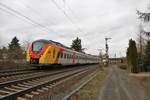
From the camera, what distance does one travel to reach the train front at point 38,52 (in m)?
27.2

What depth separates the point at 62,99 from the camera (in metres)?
10.0

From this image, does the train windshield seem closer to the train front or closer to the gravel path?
the train front

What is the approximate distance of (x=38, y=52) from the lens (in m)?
27.5

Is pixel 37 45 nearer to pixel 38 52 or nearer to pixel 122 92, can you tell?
pixel 38 52

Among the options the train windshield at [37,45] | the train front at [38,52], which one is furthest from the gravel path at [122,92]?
the train windshield at [37,45]

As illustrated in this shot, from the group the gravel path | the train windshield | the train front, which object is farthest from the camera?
the train windshield

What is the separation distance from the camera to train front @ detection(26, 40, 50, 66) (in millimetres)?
27209

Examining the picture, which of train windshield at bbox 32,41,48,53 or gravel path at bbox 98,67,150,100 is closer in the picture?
gravel path at bbox 98,67,150,100

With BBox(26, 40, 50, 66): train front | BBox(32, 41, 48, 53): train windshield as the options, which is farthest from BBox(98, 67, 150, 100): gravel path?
BBox(32, 41, 48, 53): train windshield

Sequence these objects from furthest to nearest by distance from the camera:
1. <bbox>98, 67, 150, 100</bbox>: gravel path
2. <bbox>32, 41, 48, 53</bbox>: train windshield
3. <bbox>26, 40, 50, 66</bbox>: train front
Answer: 1. <bbox>32, 41, 48, 53</bbox>: train windshield
2. <bbox>26, 40, 50, 66</bbox>: train front
3. <bbox>98, 67, 150, 100</bbox>: gravel path

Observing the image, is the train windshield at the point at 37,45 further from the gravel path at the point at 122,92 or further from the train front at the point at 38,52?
the gravel path at the point at 122,92

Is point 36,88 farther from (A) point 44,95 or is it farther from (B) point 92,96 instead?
(B) point 92,96

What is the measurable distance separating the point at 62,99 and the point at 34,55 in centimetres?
1786

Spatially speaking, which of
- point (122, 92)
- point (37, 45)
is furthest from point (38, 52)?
point (122, 92)
